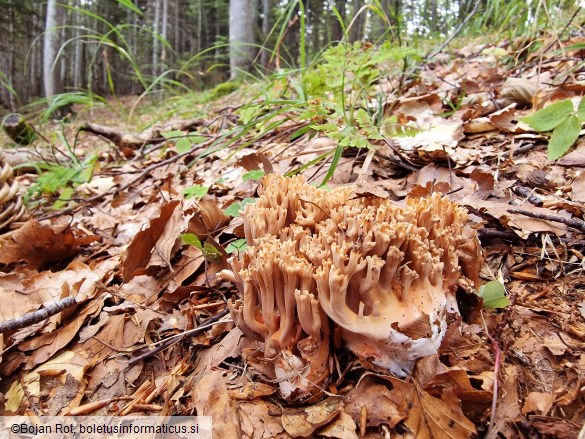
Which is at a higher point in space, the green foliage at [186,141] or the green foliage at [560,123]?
the green foliage at [560,123]

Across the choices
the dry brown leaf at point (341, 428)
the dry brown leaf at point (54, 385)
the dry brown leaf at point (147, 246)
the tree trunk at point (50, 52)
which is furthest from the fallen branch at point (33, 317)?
the tree trunk at point (50, 52)

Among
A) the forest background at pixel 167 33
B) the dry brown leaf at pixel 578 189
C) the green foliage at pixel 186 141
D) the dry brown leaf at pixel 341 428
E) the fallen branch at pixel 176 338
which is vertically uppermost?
the forest background at pixel 167 33

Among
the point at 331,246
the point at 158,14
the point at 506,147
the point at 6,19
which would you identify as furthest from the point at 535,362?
the point at 6,19

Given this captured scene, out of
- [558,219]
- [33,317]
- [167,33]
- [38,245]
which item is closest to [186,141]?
[38,245]

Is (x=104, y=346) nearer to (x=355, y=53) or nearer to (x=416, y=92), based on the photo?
(x=355, y=53)

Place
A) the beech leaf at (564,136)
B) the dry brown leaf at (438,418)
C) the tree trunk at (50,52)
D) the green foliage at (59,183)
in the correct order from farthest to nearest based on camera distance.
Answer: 1. the tree trunk at (50,52)
2. the green foliage at (59,183)
3. the beech leaf at (564,136)
4. the dry brown leaf at (438,418)

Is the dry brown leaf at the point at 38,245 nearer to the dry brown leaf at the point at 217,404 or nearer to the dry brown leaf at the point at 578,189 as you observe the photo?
the dry brown leaf at the point at 217,404

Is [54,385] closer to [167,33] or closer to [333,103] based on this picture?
[333,103]

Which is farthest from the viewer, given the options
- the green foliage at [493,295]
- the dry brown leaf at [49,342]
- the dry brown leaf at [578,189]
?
the dry brown leaf at [578,189]
